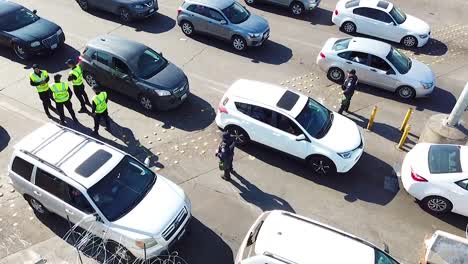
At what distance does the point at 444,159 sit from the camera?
10.8m

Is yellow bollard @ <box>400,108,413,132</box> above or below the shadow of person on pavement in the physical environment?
above

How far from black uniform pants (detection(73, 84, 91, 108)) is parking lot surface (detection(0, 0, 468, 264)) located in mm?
446

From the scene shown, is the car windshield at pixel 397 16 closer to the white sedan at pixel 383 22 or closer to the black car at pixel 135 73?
the white sedan at pixel 383 22

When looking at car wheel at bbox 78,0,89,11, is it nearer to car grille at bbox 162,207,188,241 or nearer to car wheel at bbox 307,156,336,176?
car wheel at bbox 307,156,336,176

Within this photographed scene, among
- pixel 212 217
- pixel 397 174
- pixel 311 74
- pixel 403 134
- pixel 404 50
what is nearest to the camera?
pixel 212 217

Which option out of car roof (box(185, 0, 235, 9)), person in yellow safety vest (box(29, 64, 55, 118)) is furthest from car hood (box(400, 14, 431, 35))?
person in yellow safety vest (box(29, 64, 55, 118))

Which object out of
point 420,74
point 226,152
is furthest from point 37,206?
point 420,74

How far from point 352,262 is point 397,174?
15.9ft

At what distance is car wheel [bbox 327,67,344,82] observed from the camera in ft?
50.0

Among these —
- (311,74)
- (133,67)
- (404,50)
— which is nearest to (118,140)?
(133,67)

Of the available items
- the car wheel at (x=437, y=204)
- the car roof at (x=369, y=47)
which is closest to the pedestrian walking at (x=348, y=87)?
the car roof at (x=369, y=47)

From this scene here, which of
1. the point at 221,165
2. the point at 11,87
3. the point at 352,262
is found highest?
the point at 352,262

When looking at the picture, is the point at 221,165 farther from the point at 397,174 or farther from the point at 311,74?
the point at 311,74

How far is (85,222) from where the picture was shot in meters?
8.98
